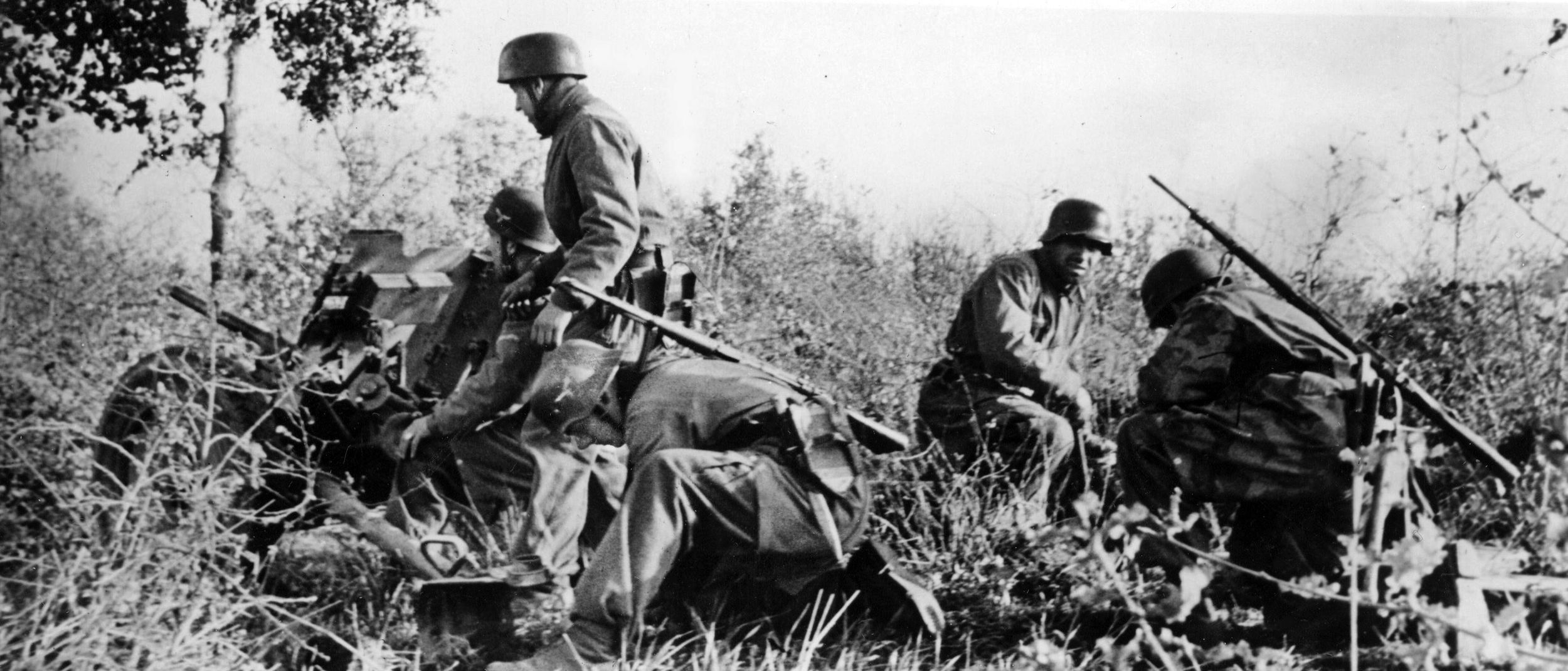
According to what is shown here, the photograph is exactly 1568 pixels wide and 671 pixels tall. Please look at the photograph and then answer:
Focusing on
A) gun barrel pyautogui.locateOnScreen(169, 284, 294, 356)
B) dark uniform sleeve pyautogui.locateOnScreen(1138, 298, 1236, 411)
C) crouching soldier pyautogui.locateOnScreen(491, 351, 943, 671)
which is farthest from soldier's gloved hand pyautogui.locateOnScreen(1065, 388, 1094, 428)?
gun barrel pyautogui.locateOnScreen(169, 284, 294, 356)

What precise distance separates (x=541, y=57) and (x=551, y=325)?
3.04 feet

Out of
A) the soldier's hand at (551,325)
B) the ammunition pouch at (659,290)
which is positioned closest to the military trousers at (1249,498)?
the ammunition pouch at (659,290)

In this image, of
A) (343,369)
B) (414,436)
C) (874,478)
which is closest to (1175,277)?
(874,478)

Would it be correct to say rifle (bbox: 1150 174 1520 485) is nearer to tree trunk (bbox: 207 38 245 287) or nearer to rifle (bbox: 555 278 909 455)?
rifle (bbox: 555 278 909 455)

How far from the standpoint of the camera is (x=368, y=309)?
4770mm

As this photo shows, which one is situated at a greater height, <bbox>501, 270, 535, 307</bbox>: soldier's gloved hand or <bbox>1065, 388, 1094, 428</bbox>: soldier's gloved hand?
<bbox>501, 270, 535, 307</bbox>: soldier's gloved hand

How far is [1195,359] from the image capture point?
14.9ft

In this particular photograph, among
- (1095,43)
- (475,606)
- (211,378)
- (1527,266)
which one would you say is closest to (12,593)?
(211,378)

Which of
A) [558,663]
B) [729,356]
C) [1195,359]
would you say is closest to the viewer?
[558,663]

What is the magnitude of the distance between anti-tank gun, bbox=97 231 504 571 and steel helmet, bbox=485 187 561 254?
269mm

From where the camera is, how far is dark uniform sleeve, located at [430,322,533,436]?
4309 mm

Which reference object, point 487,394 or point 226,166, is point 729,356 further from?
point 226,166

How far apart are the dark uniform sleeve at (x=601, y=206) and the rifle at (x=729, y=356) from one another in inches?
2.4

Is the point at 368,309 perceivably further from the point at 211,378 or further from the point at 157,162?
the point at 211,378
